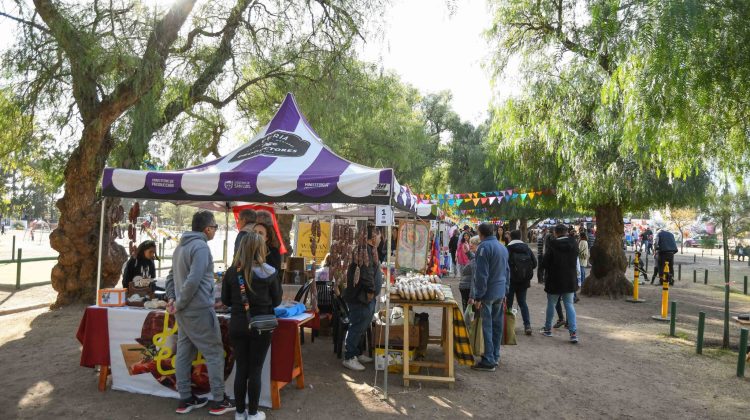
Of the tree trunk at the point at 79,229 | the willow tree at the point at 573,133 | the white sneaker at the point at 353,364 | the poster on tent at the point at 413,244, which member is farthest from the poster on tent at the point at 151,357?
the willow tree at the point at 573,133

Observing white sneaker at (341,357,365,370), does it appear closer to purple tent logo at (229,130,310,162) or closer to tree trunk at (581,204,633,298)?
purple tent logo at (229,130,310,162)

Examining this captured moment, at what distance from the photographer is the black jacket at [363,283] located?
5812 mm

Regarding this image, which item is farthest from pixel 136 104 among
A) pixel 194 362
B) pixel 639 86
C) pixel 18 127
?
pixel 639 86

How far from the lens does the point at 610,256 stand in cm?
1339

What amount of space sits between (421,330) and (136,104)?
273 inches

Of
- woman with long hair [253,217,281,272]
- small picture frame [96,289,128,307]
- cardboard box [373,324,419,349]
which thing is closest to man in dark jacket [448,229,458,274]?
cardboard box [373,324,419,349]

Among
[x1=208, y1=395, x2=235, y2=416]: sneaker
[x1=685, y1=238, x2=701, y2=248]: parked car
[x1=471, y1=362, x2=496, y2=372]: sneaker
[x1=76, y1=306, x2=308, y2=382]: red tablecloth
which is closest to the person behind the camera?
[x1=208, y1=395, x2=235, y2=416]: sneaker

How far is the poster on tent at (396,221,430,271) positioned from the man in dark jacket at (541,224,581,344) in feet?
10.8

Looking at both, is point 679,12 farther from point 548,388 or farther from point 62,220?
point 62,220

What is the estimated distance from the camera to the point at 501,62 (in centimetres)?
1286

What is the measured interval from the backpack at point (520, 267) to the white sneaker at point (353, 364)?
10.4 feet

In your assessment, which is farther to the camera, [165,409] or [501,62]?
[501,62]

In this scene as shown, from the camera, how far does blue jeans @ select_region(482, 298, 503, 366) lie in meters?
6.20

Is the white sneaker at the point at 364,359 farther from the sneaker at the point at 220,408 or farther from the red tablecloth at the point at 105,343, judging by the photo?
the sneaker at the point at 220,408
